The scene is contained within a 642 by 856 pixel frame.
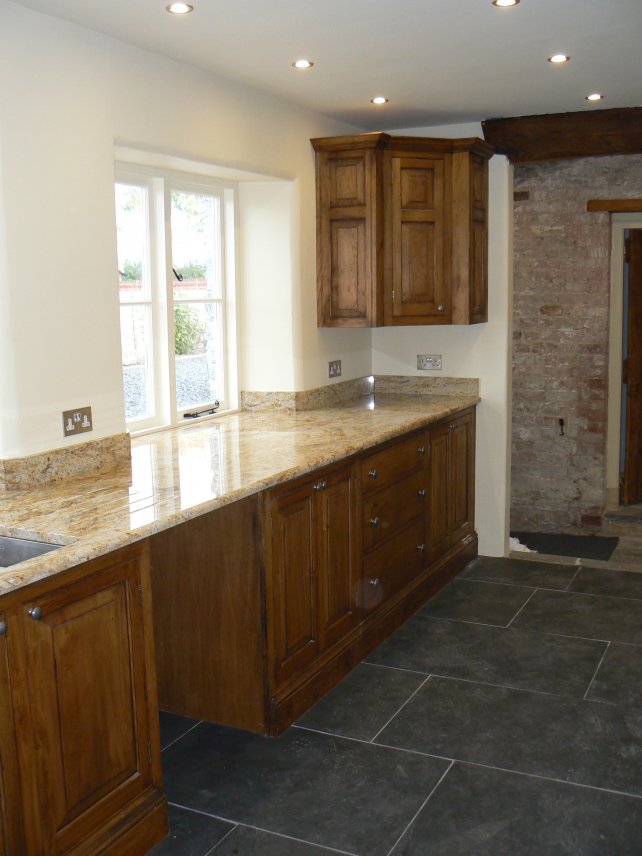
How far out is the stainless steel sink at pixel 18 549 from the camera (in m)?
2.44

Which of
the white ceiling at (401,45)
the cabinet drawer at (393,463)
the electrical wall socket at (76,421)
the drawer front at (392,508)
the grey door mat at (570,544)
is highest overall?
the white ceiling at (401,45)

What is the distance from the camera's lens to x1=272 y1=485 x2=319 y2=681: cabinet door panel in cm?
324

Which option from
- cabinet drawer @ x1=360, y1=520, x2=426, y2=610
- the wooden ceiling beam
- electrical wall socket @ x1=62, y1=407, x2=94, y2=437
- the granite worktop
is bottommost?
cabinet drawer @ x1=360, y1=520, x2=426, y2=610

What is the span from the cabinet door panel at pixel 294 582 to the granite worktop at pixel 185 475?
0.51ft

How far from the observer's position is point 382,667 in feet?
12.6

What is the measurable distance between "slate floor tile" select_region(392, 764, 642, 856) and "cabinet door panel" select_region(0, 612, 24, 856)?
3.48 ft

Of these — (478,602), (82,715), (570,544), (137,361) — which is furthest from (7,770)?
(570,544)

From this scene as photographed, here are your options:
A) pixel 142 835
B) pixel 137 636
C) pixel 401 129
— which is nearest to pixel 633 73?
pixel 401 129

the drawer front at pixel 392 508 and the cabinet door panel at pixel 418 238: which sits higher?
the cabinet door panel at pixel 418 238

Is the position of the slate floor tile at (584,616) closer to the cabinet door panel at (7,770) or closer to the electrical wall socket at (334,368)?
the electrical wall socket at (334,368)

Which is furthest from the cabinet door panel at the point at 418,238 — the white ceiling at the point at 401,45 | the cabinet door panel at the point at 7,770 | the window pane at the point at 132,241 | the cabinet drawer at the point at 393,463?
the cabinet door panel at the point at 7,770

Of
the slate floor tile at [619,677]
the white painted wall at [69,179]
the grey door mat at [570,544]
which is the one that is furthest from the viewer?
the grey door mat at [570,544]

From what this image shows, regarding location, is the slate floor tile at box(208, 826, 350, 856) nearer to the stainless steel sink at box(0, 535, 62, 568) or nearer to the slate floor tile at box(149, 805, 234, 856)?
the slate floor tile at box(149, 805, 234, 856)

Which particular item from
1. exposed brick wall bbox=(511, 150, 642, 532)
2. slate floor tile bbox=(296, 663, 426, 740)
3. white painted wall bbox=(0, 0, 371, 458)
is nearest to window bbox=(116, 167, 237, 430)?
white painted wall bbox=(0, 0, 371, 458)
